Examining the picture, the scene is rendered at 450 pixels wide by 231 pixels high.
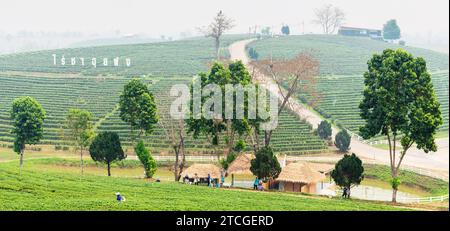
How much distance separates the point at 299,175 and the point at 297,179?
411mm

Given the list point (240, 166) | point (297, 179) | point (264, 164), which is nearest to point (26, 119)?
point (240, 166)

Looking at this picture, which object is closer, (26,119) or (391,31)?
(26,119)

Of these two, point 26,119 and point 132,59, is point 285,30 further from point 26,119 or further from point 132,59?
point 26,119

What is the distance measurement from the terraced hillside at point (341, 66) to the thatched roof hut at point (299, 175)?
2642 cm

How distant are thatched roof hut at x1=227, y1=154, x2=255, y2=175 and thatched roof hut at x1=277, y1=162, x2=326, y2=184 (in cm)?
263

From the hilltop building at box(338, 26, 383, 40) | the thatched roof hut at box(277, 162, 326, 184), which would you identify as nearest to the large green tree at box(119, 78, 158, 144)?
the thatched roof hut at box(277, 162, 326, 184)

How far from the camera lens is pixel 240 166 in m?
40.1

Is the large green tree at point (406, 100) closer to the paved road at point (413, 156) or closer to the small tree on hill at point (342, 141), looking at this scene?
the paved road at point (413, 156)

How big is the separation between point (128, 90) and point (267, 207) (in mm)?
16794

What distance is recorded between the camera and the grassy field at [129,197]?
81.8 feet

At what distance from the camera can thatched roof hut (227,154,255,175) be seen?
39.9m

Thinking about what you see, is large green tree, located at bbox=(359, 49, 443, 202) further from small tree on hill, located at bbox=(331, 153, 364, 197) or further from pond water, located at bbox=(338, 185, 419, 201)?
pond water, located at bbox=(338, 185, 419, 201)

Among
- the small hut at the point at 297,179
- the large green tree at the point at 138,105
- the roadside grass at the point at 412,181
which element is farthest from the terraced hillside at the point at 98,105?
the small hut at the point at 297,179
